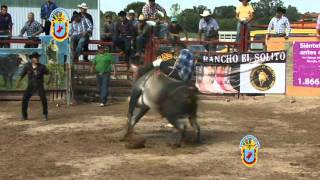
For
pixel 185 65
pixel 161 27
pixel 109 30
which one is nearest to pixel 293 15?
pixel 109 30

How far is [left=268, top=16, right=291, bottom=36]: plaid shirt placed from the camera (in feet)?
58.3

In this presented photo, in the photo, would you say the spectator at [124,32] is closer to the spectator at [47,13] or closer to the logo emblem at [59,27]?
the logo emblem at [59,27]

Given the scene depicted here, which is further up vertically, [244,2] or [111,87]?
[244,2]

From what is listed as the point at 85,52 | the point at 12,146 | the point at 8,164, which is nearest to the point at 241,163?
the point at 8,164

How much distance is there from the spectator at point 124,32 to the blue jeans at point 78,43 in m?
0.96

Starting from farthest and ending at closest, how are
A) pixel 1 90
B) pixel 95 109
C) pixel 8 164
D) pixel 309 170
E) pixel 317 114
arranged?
pixel 1 90 < pixel 95 109 < pixel 317 114 < pixel 8 164 < pixel 309 170

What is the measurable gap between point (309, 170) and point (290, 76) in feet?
31.2

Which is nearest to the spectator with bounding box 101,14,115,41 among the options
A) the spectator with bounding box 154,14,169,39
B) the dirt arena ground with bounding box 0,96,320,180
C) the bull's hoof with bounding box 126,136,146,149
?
the spectator with bounding box 154,14,169,39

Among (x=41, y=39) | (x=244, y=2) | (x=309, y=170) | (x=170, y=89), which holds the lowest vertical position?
(x=309, y=170)

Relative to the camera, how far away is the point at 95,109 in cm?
1584

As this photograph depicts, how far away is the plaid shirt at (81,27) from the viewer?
17.6m

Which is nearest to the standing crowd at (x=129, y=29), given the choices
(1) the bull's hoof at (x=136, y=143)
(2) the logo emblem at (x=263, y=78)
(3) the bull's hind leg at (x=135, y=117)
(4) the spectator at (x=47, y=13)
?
(4) the spectator at (x=47, y=13)

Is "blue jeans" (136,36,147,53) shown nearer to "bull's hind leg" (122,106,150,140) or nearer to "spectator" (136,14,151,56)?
"spectator" (136,14,151,56)

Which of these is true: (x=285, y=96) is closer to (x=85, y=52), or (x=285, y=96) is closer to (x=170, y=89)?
(x=85, y=52)
